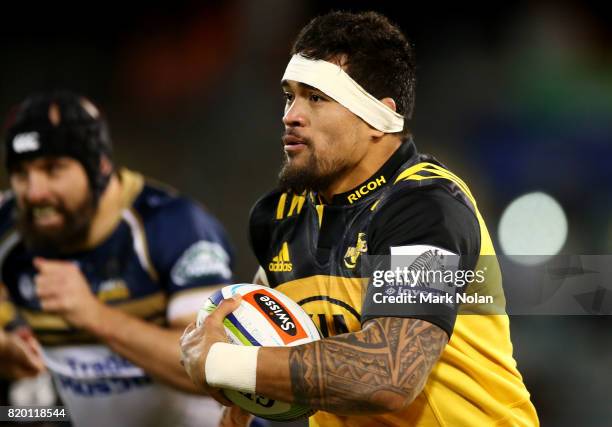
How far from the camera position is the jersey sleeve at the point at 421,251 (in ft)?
6.15

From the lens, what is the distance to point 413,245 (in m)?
1.94

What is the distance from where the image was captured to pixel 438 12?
5.88 m

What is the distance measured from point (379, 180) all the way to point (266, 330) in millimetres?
575

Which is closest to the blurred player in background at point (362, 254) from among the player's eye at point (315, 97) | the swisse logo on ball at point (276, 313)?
the player's eye at point (315, 97)

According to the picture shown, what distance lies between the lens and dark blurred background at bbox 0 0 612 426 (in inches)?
215

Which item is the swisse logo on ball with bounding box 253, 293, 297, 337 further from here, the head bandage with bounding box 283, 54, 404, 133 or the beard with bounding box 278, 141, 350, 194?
the head bandage with bounding box 283, 54, 404, 133

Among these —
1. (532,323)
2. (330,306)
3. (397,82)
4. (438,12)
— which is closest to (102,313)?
(330,306)

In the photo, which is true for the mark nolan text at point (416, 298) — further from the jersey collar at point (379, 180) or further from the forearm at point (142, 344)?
the forearm at point (142, 344)

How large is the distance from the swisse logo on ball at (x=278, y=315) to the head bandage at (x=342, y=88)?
23.8 inches

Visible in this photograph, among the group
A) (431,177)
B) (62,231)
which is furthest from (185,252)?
(431,177)

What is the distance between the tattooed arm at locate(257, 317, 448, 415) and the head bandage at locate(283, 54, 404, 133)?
28.3 inches

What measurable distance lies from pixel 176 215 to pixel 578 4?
367cm

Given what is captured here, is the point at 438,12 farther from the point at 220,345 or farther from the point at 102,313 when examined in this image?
the point at 220,345

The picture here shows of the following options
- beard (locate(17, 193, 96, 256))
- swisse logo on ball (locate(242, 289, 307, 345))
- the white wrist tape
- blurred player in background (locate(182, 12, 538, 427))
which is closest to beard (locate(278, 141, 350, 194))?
blurred player in background (locate(182, 12, 538, 427))
